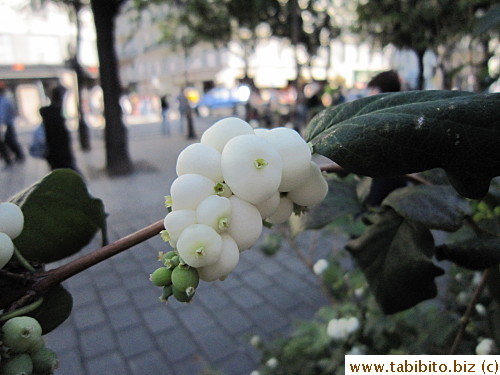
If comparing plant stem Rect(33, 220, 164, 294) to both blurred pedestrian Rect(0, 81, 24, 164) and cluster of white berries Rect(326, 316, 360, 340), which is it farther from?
blurred pedestrian Rect(0, 81, 24, 164)

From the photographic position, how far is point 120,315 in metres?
3.02

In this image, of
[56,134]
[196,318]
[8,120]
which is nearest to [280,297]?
[196,318]

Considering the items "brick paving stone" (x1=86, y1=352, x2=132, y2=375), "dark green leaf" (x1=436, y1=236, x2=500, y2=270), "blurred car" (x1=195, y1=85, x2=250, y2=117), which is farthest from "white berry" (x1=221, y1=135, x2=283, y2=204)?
"blurred car" (x1=195, y1=85, x2=250, y2=117)

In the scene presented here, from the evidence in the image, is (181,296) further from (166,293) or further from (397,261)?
(397,261)

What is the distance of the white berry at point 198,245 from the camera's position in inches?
14.7

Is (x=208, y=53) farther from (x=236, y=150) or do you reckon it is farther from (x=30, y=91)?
(x=236, y=150)

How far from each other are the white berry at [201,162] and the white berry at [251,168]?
0.01 meters

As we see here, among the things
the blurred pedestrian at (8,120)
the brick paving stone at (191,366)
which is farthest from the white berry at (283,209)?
the blurred pedestrian at (8,120)

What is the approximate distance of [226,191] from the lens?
0.42 metres

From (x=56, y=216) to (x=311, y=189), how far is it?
39cm

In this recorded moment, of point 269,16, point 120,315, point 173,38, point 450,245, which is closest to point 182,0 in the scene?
point 269,16

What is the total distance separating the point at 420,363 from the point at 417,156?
17.9 inches

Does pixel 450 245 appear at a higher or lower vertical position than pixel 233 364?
higher

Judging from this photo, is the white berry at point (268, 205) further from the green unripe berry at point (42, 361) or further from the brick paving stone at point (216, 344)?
the brick paving stone at point (216, 344)
